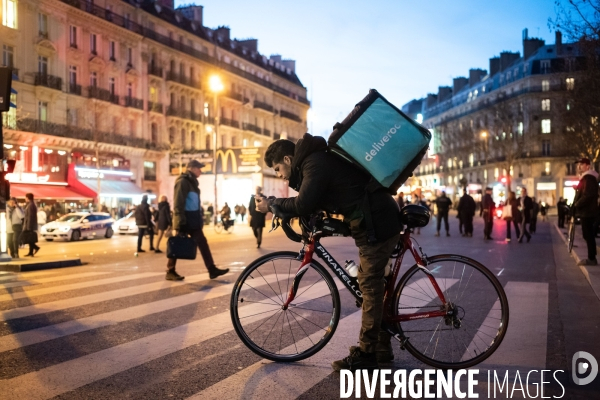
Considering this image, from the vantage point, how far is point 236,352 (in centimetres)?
547

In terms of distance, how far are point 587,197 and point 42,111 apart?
40853 mm

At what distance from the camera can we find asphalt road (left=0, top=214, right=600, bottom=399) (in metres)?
4.49

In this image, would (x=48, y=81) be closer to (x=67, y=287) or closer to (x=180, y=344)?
(x=67, y=287)

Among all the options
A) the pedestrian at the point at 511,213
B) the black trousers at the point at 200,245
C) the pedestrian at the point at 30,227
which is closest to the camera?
the black trousers at the point at 200,245

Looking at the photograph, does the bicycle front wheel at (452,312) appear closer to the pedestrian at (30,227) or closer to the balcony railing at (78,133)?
the pedestrian at (30,227)

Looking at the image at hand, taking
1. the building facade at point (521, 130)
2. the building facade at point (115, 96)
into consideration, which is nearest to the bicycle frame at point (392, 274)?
the building facade at point (115, 96)

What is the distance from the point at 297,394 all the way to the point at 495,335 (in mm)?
1542

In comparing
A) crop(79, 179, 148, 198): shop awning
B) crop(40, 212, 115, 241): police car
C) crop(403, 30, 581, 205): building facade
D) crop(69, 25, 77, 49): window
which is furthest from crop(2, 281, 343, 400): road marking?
crop(403, 30, 581, 205): building facade

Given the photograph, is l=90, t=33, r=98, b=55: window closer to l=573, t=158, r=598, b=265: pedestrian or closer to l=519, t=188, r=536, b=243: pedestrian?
l=519, t=188, r=536, b=243: pedestrian

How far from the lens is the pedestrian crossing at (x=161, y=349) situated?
4508 mm

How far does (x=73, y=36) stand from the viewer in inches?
1918

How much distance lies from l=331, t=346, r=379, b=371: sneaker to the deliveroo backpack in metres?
1.14

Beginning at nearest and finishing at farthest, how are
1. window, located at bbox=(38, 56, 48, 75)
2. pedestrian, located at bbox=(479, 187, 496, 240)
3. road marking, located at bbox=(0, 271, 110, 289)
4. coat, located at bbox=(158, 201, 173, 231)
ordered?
1. road marking, located at bbox=(0, 271, 110, 289)
2. coat, located at bbox=(158, 201, 173, 231)
3. pedestrian, located at bbox=(479, 187, 496, 240)
4. window, located at bbox=(38, 56, 48, 75)

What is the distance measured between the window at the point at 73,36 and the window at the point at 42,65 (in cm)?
308
